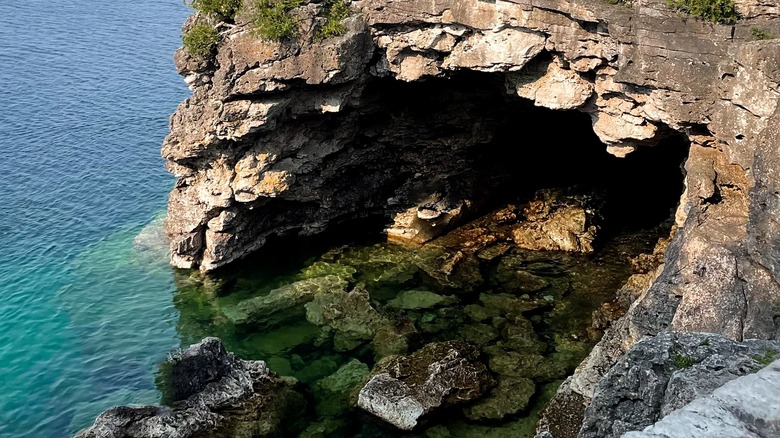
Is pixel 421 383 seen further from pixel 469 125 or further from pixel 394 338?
pixel 469 125

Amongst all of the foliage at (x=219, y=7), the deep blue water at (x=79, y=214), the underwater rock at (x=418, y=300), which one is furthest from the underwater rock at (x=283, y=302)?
the foliage at (x=219, y=7)

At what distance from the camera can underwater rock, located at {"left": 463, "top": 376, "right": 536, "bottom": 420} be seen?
20016 millimetres

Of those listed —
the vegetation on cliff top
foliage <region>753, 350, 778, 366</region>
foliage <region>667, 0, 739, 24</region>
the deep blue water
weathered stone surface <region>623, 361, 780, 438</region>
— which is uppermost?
foliage <region>667, 0, 739, 24</region>

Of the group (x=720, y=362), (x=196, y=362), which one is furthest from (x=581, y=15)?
A: (x=196, y=362)

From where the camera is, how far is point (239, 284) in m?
28.8

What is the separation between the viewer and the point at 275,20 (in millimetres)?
23578

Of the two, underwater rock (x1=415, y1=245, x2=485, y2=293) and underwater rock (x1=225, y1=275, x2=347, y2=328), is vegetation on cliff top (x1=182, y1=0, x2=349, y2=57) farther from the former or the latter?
underwater rock (x1=415, y1=245, x2=485, y2=293)

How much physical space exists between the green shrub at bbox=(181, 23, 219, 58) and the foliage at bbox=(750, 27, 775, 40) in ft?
58.3

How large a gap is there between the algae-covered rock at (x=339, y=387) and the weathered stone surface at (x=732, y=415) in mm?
15218

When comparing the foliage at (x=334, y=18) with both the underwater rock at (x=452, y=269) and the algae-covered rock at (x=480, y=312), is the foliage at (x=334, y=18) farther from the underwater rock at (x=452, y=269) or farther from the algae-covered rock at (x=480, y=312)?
the algae-covered rock at (x=480, y=312)

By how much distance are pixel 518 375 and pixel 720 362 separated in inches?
531

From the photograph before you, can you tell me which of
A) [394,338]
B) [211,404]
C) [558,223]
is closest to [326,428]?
[211,404]

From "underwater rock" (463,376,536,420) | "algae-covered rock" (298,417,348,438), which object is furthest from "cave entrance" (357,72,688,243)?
"algae-covered rock" (298,417,348,438)

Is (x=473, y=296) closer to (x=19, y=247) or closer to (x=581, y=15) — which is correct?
(x=581, y=15)
